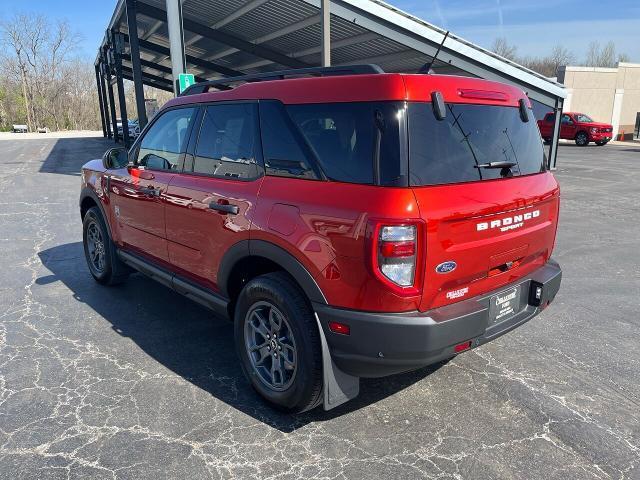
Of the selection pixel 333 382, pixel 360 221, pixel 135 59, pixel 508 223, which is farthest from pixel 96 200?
pixel 135 59

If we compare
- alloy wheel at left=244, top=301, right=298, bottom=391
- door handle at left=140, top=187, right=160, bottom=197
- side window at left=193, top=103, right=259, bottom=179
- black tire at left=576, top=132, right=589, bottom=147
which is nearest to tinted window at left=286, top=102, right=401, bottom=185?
side window at left=193, top=103, right=259, bottom=179

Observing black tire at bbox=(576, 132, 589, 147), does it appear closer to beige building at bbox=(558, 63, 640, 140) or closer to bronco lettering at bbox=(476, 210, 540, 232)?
beige building at bbox=(558, 63, 640, 140)

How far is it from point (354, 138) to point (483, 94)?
0.87 m

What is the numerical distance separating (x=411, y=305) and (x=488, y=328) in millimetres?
612

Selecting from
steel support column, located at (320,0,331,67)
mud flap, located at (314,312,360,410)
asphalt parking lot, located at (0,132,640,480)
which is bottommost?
asphalt parking lot, located at (0,132,640,480)

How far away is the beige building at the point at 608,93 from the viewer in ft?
115

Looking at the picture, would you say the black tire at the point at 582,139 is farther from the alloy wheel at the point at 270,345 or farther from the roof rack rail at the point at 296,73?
the alloy wheel at the point at 270,345

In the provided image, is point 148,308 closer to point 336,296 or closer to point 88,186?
point 88,186

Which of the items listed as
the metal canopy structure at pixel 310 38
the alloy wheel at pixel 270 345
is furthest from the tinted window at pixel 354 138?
the metal canopy structure at pixel 310 38

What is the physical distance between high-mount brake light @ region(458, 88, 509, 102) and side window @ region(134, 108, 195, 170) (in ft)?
6.53

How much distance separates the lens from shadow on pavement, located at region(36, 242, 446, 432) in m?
2.99

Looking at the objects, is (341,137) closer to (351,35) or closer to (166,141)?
(166,141)

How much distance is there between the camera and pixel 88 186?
4.96 m

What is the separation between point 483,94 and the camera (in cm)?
270
